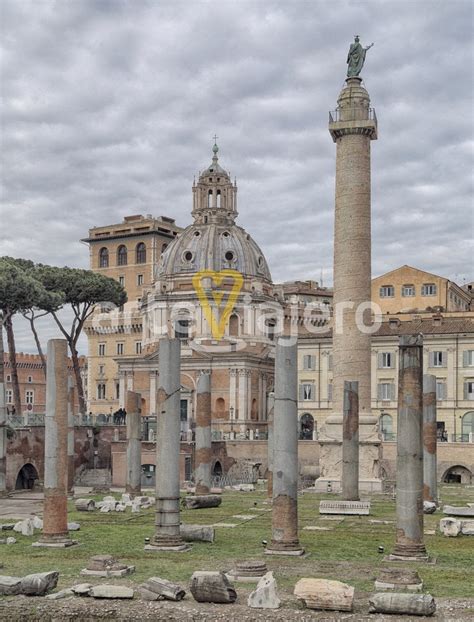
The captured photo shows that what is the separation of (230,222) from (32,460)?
38.1 metres

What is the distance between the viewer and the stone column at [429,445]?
88.6 ft

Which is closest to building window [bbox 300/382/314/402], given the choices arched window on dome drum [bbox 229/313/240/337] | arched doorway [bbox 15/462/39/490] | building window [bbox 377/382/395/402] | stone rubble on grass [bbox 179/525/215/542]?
building window [bbox 377/382/395/402]

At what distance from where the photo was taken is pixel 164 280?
2968 inches

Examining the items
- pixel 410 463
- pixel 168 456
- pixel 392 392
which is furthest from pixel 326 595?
pixel 392 392

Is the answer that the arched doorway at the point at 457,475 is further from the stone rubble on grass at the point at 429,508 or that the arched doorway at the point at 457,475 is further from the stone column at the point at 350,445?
the stone column at the point at 350,445

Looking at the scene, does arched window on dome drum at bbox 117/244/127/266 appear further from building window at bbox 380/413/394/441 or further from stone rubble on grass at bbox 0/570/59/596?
stone rubble on grass at bbox 0/570/59/596

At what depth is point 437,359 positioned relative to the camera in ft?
179

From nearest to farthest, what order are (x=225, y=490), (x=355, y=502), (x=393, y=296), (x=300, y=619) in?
(x=300, y=619), (x=355, y=502), (x=225, y=490), (x=393, y=296)

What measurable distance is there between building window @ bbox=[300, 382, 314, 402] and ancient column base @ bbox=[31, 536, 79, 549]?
40310mm

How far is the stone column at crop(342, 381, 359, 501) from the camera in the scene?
2534 centimetres

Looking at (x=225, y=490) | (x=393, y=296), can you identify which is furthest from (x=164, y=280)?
(x=225, y=490)

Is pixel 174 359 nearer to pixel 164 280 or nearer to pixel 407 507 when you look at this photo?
pixel 407 507

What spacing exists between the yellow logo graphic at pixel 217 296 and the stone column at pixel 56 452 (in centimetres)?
5158

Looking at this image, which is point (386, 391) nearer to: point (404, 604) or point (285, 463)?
point (285, 463)
